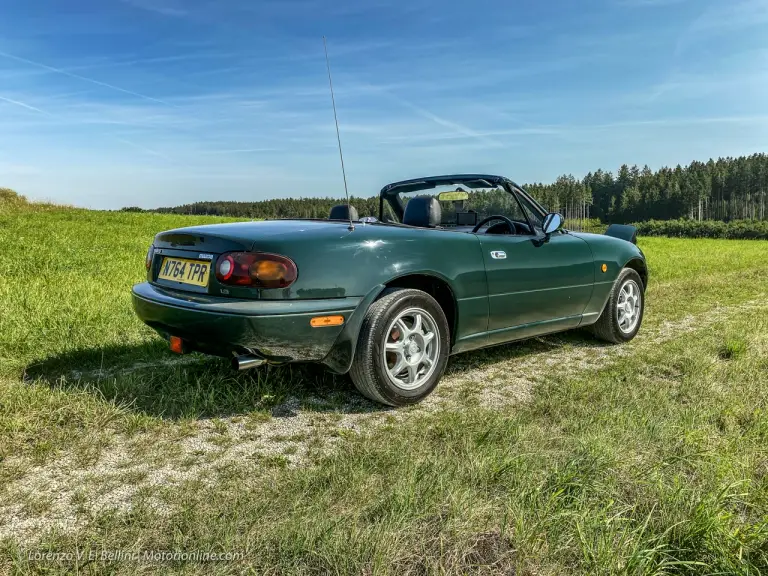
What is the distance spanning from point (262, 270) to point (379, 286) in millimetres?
686

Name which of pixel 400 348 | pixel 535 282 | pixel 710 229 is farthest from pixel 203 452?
pixel 710 229

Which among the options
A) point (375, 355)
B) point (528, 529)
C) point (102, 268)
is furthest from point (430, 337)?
point (102, 268)

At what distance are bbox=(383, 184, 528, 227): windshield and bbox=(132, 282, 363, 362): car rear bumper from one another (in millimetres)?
1645

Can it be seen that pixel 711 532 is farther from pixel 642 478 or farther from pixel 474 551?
pixel 474 551

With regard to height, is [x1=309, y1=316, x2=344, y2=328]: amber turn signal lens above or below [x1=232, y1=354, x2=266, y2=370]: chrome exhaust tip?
above

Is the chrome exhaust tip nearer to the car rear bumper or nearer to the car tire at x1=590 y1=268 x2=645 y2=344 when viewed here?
the car rear bumper

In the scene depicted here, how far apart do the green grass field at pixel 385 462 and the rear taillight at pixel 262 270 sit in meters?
0.77

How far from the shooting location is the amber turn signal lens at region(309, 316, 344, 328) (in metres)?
2.89

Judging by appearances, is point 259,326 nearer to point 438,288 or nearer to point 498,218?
point 438,288

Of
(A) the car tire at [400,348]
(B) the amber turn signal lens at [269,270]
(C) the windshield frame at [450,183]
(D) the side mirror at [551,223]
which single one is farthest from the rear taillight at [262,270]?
(D) the side mirror at [551,223]

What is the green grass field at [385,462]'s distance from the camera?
1697 mm

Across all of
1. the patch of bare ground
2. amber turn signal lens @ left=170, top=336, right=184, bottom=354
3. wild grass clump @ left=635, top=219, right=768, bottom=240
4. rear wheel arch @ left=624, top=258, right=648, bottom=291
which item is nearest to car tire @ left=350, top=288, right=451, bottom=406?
the patch of bare ground

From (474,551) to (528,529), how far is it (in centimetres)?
21

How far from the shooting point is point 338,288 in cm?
300
